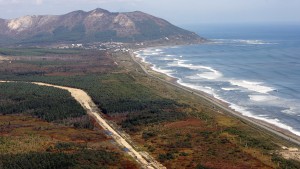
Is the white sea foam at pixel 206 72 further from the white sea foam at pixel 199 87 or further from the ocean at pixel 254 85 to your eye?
the white sea foam at pixel 199 87

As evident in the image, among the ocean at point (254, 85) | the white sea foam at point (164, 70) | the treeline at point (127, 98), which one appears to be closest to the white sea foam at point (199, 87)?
the ocean at point (254, 85)

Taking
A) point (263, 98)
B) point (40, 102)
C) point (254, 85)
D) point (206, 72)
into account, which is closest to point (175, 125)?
point (40, 102)

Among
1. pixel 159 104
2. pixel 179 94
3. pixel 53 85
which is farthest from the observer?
pixel 53 85

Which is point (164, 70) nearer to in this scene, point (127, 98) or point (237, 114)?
point (127, 98)

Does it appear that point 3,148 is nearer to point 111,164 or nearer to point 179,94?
point 111,164

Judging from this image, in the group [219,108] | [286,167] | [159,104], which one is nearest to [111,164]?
[286,167]

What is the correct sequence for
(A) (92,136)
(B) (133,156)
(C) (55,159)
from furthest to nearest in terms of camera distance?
(A) (92,136) → (B) (133,156) → (C) (55,159)
